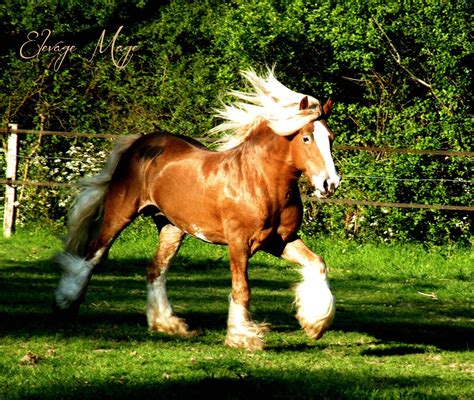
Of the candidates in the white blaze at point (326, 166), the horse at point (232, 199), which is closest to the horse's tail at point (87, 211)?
the horse at point (232, 199)

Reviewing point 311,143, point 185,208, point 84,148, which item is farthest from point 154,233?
point 311,143

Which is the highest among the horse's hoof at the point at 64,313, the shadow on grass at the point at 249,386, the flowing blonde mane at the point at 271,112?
the flowing blonde mane at the point at 271,112

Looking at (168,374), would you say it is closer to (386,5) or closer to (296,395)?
(296,395)

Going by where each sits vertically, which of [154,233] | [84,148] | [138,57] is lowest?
[154,233]

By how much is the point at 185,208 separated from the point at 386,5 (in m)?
9.42

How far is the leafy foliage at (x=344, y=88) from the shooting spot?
53.5ft

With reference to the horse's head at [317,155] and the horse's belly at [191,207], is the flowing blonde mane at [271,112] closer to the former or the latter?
the horse's head at [317,155]

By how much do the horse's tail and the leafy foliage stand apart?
24.1ft

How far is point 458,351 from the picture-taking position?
28.0ft

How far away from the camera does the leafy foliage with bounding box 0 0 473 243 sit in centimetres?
1630

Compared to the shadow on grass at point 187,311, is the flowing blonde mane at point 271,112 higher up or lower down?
higher up

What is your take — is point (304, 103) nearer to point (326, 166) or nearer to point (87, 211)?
point (326, 166)

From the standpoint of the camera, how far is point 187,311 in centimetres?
1019

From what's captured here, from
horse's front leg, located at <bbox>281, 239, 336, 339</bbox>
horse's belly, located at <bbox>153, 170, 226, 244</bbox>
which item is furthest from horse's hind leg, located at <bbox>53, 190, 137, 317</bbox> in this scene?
horse's front leg, located at <bbox>281, 239, 336, 339</bbox>
